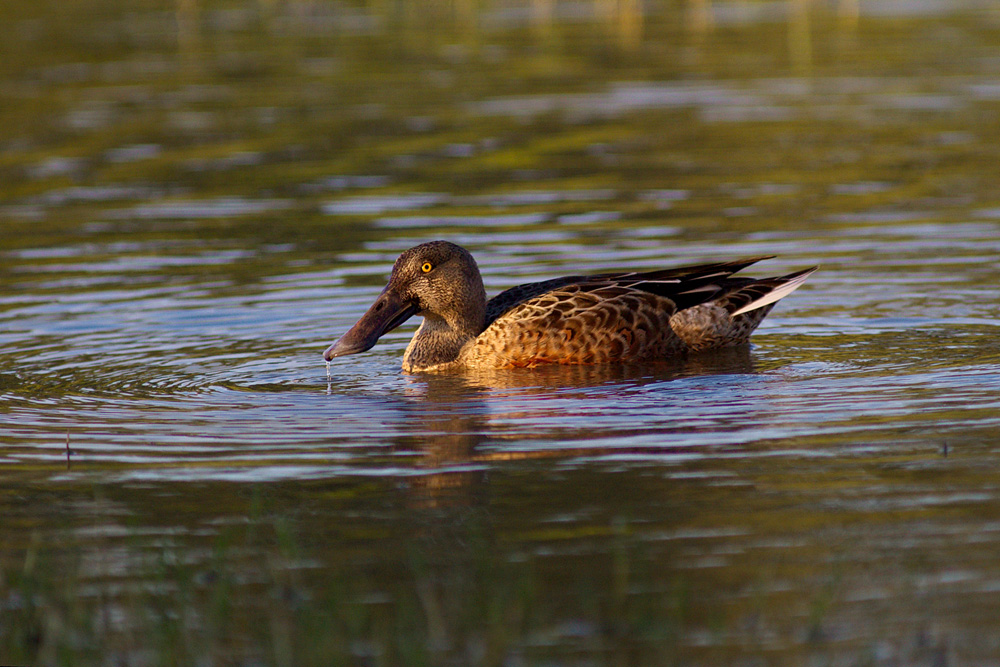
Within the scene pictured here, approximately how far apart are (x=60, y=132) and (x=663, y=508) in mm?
15359

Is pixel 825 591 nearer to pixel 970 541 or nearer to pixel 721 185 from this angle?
pixel 970 541

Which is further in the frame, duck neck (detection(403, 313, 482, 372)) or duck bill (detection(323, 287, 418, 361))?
duck neck (detection(403, 313, 482, 372))

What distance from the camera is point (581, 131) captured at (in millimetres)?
18516

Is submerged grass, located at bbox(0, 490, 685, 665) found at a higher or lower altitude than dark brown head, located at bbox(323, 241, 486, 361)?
lower

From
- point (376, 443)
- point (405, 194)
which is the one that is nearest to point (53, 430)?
point (376, 443)

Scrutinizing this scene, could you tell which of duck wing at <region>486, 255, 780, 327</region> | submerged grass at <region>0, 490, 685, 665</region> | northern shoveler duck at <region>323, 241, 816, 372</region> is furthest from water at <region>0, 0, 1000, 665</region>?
duck wing at <region>486, 255, 780, 327</region>

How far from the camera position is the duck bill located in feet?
29.7

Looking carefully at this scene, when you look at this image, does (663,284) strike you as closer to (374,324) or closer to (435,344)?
(435,344)

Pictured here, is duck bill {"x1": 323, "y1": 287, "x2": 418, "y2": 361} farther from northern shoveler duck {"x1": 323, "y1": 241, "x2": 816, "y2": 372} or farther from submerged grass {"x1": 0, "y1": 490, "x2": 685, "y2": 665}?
submerged grass {"x1": 0, "y1": 490, "x2": 685, "y2": 665}

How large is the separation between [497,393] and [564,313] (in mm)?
914

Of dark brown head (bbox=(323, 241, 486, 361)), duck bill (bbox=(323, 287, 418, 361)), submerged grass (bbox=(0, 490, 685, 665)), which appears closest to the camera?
submerged grass (bbox=(0, 490, 685, 665))

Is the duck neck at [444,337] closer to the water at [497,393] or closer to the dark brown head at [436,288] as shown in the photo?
the dark brown head at [436,288]

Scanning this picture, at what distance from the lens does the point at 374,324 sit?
9.27 m

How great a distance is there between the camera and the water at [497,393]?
4.94 m
